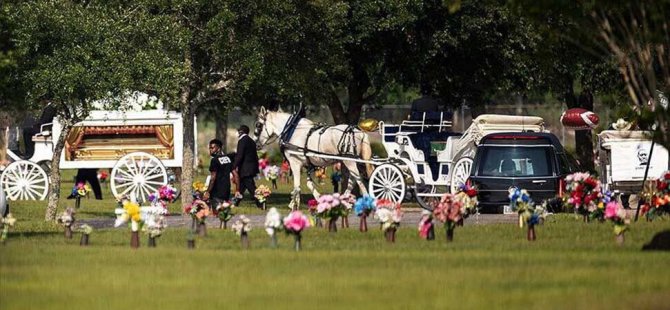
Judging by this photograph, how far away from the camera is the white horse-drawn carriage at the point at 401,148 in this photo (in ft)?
120

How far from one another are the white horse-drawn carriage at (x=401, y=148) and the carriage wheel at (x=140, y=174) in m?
2.58

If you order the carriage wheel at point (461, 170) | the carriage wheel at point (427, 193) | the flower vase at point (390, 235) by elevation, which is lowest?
the flower vase at point (390, 235)

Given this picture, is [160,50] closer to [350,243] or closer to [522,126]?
[522,126]

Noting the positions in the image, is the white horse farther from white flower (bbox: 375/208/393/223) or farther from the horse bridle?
white flower (bbox: 375/208/393/223)

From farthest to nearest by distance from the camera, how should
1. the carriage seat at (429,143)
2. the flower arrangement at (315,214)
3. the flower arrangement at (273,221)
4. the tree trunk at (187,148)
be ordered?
the carriage seat at (429,143), the tree trunk at (187,148), the flower arrangement at (315,214), the flower arrangement at (273,221)

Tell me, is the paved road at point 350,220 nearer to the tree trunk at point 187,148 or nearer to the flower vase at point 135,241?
the tree trunk at point 187,148

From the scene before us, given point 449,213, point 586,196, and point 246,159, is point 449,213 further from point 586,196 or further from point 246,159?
point 246,159

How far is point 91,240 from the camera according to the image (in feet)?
81.2

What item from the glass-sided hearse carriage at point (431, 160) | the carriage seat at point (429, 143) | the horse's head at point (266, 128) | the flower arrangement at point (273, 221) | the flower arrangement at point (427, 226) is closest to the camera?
the flower arrangement at point (273, 221)

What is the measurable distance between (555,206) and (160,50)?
8.33 m

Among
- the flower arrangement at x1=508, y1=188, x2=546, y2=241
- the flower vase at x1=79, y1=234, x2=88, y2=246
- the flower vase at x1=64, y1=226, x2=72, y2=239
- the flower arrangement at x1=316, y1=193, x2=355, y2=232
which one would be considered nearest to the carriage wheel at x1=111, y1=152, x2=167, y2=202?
the flower arrangement at x1=316, y1=193, x2=355, y2=232

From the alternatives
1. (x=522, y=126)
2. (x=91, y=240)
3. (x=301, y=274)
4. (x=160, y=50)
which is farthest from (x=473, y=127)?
(x=301, y=274)

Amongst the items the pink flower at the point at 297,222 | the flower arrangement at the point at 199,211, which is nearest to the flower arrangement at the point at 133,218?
the pink flower at the point at 297,222

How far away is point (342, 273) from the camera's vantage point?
1838 centimetres
